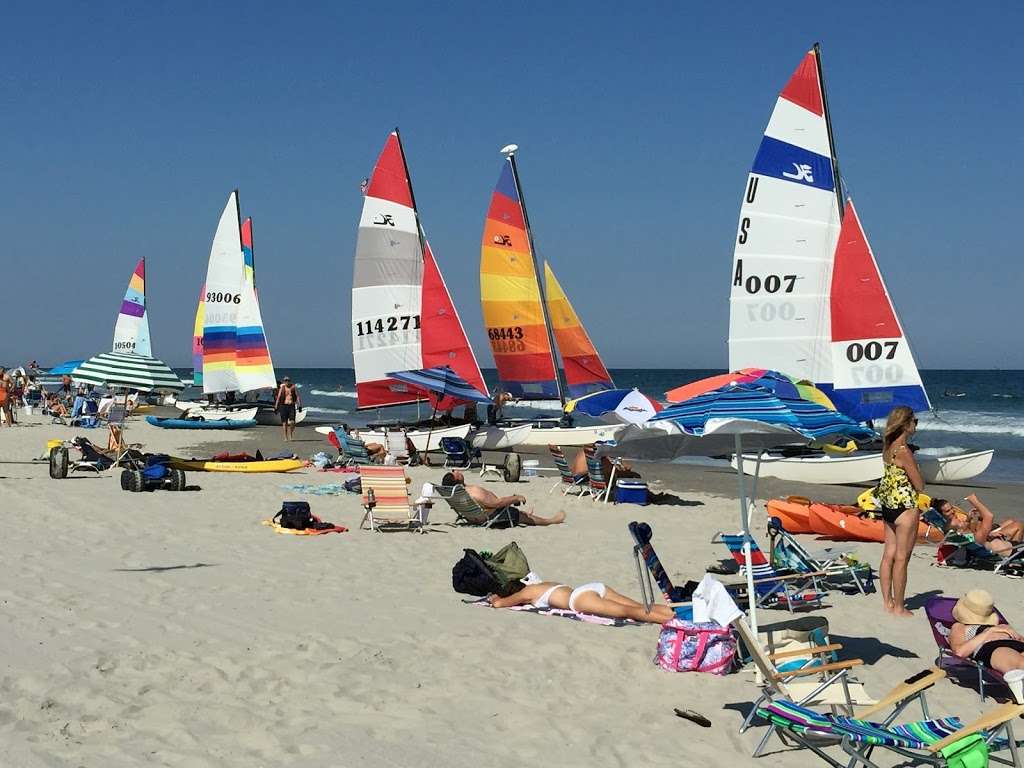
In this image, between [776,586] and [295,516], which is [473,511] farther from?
[776,586]

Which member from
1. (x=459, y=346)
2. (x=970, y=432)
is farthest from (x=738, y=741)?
(x=970, y=432)

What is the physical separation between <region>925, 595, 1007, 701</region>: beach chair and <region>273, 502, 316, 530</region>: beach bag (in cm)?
685

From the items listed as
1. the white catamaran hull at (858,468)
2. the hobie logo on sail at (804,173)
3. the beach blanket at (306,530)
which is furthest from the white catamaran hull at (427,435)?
the beach blanket at (306,530)

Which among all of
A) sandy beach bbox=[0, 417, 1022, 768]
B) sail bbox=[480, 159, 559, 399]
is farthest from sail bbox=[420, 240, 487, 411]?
sandy beach bbox=[0, 417, 1022, 768]

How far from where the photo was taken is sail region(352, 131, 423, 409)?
939 inches

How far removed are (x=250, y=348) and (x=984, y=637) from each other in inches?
1129

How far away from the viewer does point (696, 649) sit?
20.4 ft

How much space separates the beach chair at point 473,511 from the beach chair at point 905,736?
732 cm

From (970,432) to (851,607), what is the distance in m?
35.1

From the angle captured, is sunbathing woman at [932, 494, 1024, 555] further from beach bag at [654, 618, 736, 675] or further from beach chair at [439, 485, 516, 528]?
beach bag at [654, 618, 736, 675]

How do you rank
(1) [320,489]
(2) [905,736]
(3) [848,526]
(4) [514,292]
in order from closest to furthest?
(2) [905,736]
(3) [848,526]
(1) [320,489]
(4) [514,292]

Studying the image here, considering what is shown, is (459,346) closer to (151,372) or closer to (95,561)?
(151,372)

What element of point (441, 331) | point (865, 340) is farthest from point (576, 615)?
point (441, 331)

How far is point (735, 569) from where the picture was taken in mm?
9383
